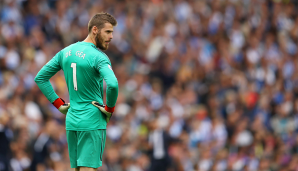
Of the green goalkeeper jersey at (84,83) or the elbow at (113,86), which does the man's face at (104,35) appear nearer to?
the green goalkeeper jersey at (84,83)

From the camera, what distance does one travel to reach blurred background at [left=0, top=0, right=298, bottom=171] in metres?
10.2

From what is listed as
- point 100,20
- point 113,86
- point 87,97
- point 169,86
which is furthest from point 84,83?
point 169,86

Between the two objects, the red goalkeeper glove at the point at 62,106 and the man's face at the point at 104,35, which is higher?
the man's face at the point at 104,35

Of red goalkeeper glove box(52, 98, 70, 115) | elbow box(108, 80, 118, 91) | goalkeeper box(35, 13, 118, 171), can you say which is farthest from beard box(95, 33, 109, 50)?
red goalkeeper glove box(52, 98, 70, 115)

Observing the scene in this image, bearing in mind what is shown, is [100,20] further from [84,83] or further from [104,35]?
[84,83]

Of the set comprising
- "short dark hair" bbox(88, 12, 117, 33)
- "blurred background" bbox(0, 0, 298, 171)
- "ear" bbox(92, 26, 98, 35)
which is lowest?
"blurred background" bbox(0, 0, 298, 171)

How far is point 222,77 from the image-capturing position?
14102 millimetres

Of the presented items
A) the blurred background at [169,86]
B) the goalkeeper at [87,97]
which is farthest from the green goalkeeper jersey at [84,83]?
the blurred background at [169,86]

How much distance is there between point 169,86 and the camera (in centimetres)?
1385

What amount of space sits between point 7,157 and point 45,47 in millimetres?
4139

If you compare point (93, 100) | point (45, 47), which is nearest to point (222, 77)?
point (45, 47)

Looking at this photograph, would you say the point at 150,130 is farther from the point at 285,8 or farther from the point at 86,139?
the point at 285,8

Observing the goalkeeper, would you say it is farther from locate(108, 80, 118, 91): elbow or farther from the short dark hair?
locate(108, 80, 118, 91): elbow

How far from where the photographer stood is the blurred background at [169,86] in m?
10.2
